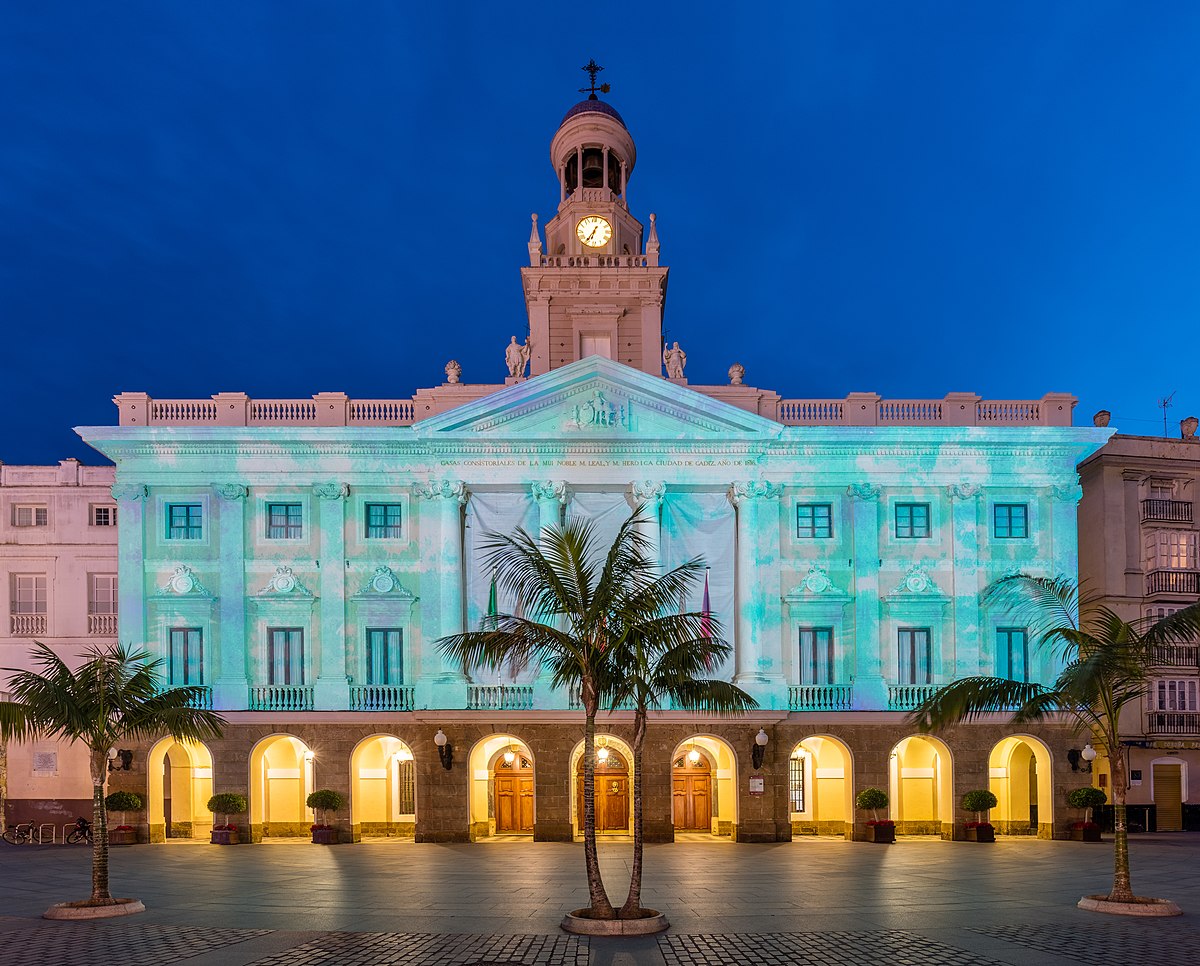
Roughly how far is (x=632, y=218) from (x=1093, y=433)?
21.9m

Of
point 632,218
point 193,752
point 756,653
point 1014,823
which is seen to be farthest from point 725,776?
point 632,218

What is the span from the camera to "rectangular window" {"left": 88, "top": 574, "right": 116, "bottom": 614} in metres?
45.2

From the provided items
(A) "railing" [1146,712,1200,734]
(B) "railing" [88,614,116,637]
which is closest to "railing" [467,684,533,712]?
(B) "railing" [88,614,116,637]

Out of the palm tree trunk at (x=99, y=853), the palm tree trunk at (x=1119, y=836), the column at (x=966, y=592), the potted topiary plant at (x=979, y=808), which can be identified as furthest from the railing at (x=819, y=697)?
the palm tree trunk at (x=99, y=853)

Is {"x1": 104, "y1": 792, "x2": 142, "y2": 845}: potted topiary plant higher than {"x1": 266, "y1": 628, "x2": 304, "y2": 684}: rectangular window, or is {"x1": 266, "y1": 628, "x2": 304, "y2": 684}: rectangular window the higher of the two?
{"x1": 266, "y1": 628, "x2": 304, "y2": 684}: rectangular window

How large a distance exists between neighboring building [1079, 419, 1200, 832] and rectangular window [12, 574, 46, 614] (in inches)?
1687

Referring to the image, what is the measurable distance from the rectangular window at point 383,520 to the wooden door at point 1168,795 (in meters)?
31.5

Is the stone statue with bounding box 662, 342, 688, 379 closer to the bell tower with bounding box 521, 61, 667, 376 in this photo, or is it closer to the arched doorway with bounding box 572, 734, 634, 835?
the bell tower with bounding box 521, 61, 667, 376

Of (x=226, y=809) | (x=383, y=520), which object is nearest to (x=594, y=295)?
(x=383, y=520)

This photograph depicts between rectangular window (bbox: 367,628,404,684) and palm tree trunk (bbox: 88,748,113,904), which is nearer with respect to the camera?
palm tree trunk (bbox: 88,748,113,904)

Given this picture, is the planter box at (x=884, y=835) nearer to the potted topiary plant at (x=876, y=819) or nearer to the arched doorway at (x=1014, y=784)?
the potted topiary plant at (x=876, y=819)

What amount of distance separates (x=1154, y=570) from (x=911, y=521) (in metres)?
10.6

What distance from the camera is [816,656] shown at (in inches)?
1654

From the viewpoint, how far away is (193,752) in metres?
42.7
